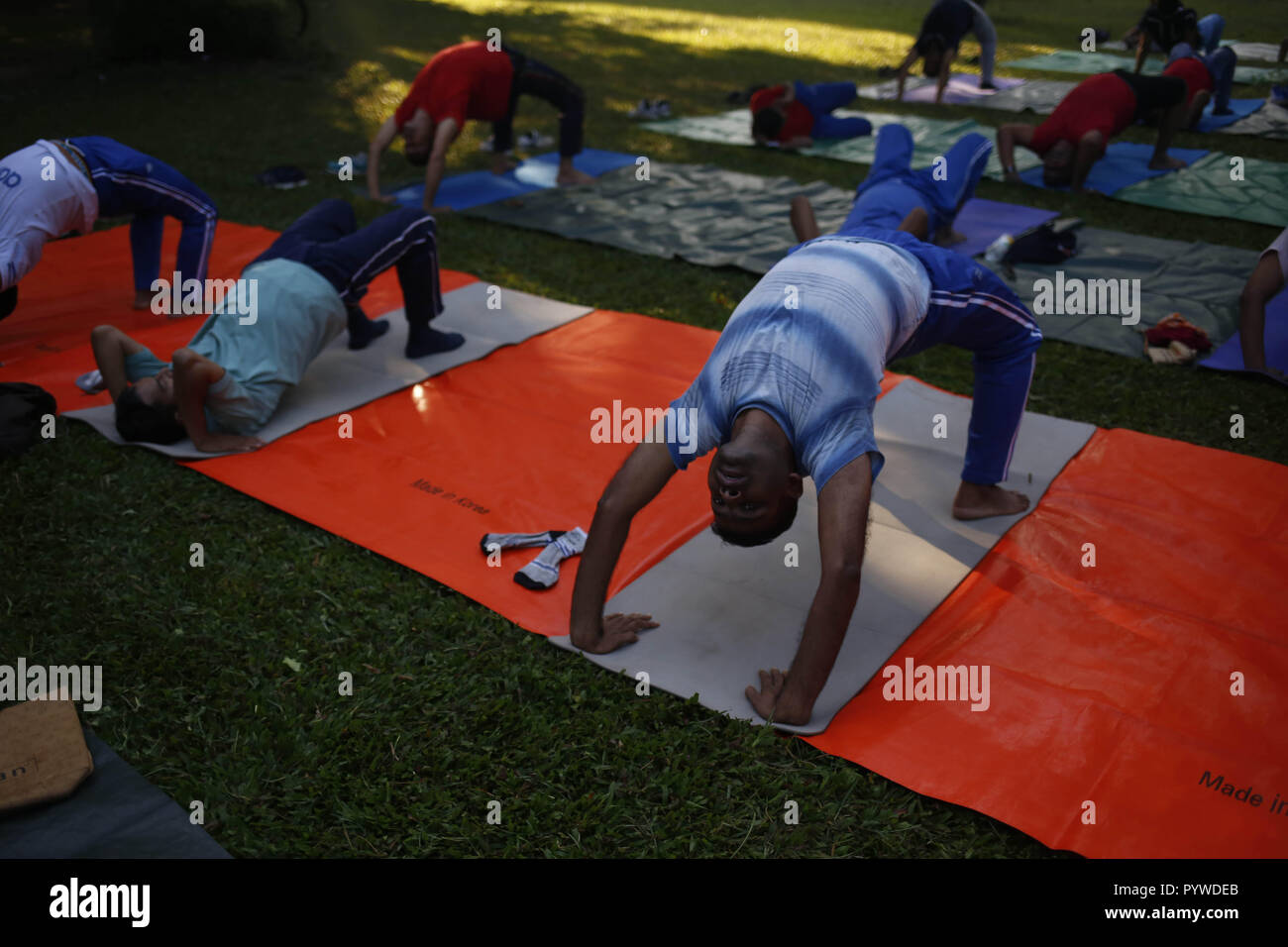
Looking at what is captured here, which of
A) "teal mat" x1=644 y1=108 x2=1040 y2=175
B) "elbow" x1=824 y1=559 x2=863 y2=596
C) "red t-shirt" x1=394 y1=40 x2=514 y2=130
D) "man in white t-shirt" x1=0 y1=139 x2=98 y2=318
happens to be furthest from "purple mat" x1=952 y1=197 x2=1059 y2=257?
"man in white t-shirt" x1=0 y1=139 x2=98 y2=318

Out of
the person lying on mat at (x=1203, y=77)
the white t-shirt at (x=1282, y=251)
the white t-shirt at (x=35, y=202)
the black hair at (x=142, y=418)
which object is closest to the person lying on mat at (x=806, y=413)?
the white t-shirt at (x=1282, y=251)

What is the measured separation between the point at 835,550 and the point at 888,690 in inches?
24.1

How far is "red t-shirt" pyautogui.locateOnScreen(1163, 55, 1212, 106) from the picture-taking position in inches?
319

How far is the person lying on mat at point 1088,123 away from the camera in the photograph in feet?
22.6

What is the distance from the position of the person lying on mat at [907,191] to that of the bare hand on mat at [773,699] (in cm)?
268

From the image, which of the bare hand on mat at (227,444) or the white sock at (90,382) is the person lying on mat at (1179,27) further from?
the white sock at (90,382)

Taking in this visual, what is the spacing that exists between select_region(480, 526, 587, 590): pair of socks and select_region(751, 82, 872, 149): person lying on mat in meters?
6.03

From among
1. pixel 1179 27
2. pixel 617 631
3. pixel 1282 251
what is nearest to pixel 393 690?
pixel 617 631

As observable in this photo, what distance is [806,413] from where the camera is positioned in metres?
2.38

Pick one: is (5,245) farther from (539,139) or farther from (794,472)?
(539,139)

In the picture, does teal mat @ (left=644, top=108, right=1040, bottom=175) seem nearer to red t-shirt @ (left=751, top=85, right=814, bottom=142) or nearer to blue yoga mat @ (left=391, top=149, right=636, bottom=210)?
red t-shirt @ (left=751, top=85, right=814, bottom=142)

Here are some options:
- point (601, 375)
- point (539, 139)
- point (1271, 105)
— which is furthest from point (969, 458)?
point (1271, 105)

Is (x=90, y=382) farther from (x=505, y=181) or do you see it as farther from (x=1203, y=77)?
(x=1203, y=77)

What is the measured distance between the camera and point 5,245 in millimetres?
4379
